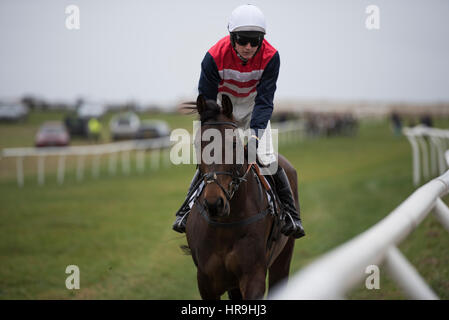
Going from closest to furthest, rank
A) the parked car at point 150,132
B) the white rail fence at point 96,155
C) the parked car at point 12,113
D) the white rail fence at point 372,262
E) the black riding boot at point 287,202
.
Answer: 1. the white rail fence at point 372,262
2. the black riding boot at point 287,202
3. the white rail fence at point 96,155
4. the parked car at point 150,132
5. the parked car at point 12,113

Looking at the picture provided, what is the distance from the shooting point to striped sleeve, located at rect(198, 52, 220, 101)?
4098 mm

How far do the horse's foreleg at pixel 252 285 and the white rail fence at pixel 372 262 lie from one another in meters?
1.46

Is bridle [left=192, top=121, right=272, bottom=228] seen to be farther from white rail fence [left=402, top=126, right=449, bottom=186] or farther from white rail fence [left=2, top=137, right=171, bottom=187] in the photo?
white rail fence [left=2, top=137, right=171, bottom=187]

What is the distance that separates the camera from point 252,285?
358cm

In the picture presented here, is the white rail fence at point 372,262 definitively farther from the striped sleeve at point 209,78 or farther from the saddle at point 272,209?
the striped sleeve at point 209,78

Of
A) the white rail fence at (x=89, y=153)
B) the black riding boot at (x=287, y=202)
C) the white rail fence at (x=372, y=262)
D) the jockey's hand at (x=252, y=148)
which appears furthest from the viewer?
the white rail fence at (x=89, y=153)

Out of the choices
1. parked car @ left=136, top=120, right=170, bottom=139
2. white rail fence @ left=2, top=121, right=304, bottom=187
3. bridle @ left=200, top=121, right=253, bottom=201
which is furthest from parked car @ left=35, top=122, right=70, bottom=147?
bridle @ left=200, top=121, right=253, bottom=201

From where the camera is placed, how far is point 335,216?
10.7m

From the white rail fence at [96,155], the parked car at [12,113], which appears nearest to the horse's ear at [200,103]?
the white rail fence at [96,155]

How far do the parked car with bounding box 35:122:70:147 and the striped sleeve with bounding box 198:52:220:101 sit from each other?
72.5 ft

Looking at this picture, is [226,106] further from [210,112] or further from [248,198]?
[248,198]

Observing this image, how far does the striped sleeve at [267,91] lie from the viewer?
4.13 meters
